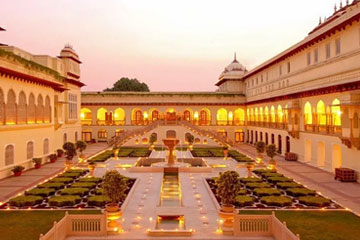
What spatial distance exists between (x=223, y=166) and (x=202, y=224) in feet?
59.3

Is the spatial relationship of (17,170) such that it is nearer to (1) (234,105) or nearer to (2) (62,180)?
(2) (62,180)

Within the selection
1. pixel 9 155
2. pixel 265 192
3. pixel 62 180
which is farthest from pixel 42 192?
pixel 265 192

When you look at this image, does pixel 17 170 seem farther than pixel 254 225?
Yes

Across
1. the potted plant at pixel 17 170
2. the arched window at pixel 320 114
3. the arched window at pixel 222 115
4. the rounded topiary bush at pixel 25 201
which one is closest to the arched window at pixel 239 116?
the arched window at pixel 222 115

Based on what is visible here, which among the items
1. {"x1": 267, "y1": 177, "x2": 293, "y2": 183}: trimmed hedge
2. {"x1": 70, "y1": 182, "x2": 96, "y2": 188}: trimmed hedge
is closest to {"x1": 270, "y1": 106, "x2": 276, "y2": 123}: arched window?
{"x1": 267, "y1": 177, "x2": 293, "y2": 183}: trimmed hedge

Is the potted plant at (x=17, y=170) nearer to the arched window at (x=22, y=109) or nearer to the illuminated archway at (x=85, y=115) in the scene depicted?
the arched window at (x=22, y=109)

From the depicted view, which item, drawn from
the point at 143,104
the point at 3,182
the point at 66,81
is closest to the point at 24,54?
the point at 66,81

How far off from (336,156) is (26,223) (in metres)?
24.8

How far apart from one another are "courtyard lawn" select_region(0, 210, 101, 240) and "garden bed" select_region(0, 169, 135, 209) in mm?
1186

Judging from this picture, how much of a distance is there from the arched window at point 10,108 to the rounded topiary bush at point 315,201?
23359mm

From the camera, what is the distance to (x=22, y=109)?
31.8 metres

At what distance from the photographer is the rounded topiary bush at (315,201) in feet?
61.4

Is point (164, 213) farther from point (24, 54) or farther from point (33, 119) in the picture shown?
point (24, 54)

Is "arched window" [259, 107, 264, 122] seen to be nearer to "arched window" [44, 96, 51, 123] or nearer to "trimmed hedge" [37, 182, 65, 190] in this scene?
"arched window" [44, 96, 51, 123]
